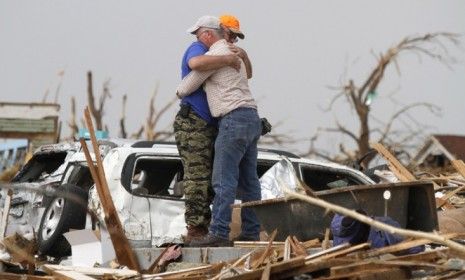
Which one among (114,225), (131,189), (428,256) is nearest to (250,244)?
(114,225)

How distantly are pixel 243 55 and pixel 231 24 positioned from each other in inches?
12.3

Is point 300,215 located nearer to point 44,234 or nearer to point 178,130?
point 178,130

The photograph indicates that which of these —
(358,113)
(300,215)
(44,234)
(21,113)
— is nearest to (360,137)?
(358,113)

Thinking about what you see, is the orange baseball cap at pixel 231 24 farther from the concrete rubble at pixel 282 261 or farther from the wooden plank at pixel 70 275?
the wooden plank at pixel 70 275

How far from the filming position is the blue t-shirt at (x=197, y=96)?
351 inches

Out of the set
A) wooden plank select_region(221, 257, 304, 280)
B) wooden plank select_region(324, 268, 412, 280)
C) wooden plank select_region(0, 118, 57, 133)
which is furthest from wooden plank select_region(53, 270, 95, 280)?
wooden plank select_region(0, 118, 57, 133)

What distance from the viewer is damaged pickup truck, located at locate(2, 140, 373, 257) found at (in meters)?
10.3

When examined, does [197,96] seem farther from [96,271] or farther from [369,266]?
[369,266]

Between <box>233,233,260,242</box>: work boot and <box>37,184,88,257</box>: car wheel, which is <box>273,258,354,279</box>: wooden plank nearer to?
<box>233,233,260,242</box>: work boot

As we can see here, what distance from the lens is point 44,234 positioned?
1043 cm

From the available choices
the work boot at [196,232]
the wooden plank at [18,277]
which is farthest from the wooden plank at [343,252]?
the work boot at [196,232]

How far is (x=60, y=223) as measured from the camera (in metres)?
10.3

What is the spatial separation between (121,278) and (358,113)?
20.9 metres

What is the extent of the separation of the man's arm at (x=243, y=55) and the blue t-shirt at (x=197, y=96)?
0.69 ft
